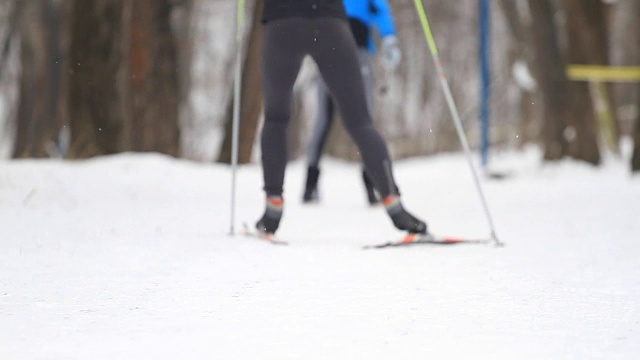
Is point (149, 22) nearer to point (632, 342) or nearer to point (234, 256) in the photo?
point (234, 256)

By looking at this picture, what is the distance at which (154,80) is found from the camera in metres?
11.4

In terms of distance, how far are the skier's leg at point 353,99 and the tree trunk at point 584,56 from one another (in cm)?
586

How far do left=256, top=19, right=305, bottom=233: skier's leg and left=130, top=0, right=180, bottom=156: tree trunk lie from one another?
677 centimetres

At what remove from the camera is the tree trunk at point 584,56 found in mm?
9164

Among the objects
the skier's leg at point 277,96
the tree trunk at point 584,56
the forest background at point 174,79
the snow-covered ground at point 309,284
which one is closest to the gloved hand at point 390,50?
the forest background at point 174,79

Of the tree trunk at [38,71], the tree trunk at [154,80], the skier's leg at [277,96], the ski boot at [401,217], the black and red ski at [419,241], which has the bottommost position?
the tree trunk at [38,71]

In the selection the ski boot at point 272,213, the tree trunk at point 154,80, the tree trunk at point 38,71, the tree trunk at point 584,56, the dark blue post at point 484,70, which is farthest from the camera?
the tree trunk at point 38,71

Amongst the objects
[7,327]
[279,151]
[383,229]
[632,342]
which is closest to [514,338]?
[632,342]

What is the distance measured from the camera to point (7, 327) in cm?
213

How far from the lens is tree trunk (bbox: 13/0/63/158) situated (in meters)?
17.1

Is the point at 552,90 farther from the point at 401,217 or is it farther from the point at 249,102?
the point at 401,217

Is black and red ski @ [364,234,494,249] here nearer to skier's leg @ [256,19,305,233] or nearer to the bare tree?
skier's leg @ [256,19,305,233]

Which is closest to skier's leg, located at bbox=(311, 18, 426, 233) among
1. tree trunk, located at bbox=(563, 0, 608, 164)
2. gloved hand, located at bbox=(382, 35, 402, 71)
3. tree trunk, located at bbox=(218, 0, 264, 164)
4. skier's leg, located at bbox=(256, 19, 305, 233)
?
skier's leg, located at bbox=(256, 19, 305, 233)

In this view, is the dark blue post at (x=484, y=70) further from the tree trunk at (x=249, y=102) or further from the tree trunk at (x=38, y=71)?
the tree trunk at (x=38, y=71)
